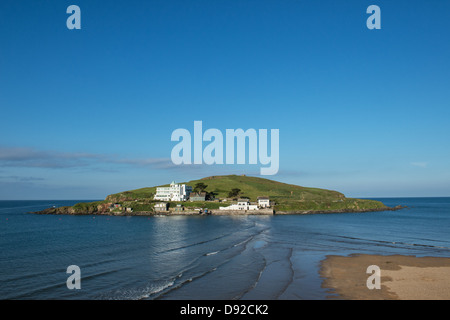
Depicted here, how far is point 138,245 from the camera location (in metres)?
56.7

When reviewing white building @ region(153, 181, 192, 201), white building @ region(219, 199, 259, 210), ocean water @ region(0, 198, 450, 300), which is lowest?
white building @ region(219, 199, 259, 210)

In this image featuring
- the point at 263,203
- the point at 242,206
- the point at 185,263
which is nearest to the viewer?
the point at 185,263

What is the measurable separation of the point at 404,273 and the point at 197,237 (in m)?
42.7

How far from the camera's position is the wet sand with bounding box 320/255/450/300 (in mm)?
28039

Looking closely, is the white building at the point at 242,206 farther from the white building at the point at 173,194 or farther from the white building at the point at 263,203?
the white building at the point at 173,194

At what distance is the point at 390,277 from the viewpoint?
111 feet

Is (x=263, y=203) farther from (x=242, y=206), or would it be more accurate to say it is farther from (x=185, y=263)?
(x=185, y=263)

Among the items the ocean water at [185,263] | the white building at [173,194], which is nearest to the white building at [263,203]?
the white building at [173,194]

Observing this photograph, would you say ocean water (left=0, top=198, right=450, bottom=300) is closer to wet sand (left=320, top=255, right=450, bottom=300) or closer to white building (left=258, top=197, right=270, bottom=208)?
wet sand (left=320, top=255, right=450, bottom=300)

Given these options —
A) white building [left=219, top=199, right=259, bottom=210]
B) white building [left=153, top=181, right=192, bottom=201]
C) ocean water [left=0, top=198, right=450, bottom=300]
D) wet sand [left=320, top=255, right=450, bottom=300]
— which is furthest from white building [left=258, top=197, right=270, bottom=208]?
wet sand [left=320, top=255, right=450, bottom=300]

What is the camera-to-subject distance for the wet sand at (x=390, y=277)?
2804cm

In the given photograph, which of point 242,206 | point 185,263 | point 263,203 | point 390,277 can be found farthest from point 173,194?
point 390,277
